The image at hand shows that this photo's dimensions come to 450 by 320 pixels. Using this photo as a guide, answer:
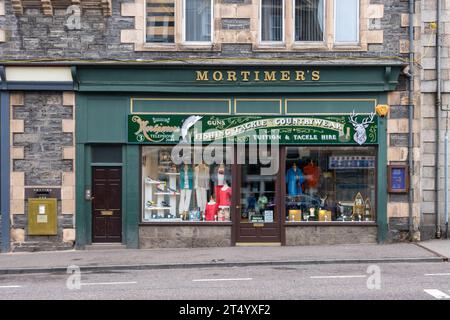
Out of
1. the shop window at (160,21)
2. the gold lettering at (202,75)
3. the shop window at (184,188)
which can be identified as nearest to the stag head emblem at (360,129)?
the shop window at (184,188)

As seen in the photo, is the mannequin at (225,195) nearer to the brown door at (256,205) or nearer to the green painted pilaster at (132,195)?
the brown door at (256,205)

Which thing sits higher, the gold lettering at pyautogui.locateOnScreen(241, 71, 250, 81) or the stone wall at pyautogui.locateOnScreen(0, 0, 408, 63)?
the stone wall at pyautogui.locateOnScreen(0, 0, 408, 63)

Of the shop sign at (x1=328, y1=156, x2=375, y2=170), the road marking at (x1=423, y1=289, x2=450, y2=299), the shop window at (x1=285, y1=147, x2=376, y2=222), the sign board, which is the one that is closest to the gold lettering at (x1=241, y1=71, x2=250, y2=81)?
the shop window at (x1=285, y1=147, x2=376, y2=222)

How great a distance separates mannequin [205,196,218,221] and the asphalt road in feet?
10.9

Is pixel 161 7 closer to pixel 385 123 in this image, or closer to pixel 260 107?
pixel 260 107

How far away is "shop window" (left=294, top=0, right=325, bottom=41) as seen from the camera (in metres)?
16.1

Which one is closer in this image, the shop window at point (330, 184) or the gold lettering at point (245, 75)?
the gold lettering at point (245, 75)

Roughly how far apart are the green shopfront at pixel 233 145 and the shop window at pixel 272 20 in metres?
0.93

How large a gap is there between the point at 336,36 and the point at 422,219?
5034 mm

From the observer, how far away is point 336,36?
16031 mm

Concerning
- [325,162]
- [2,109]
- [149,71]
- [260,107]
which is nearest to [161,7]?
[149,71]

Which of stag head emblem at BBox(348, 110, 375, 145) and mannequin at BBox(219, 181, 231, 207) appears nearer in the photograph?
stag head emblem at BBox(348, 110, 375, 145)

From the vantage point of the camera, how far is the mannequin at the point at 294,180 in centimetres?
1619

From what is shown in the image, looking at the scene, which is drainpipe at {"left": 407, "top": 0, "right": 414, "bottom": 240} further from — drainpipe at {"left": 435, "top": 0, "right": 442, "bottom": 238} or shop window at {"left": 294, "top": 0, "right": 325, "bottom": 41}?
shop window at {"left": 294, "top": 0, "right": 325, "bottom": 41}
